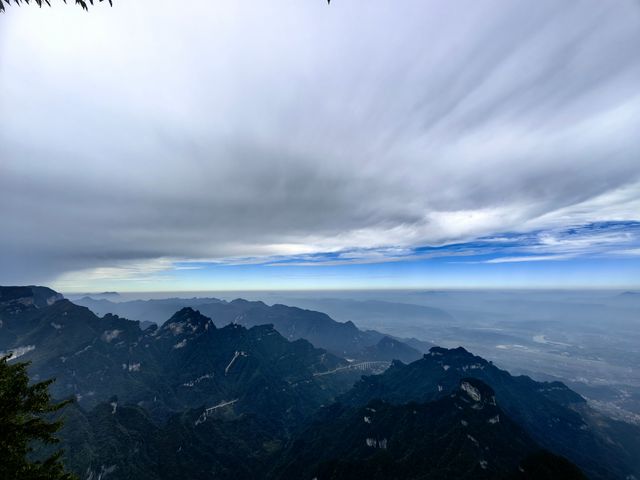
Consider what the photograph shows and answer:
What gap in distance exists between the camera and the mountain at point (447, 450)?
13062 centimetres

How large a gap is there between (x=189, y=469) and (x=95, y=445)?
66544 millimetres

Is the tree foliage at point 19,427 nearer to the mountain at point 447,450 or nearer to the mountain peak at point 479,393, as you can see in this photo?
the mountain at point 447,450

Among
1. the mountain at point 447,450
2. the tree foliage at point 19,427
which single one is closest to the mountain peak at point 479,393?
the mountain at point 447,450

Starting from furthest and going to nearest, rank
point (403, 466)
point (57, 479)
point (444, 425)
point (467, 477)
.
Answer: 1. point (444, 425)
2. point (403, 466)
3. point (467, 477)
4. point (57, 479)

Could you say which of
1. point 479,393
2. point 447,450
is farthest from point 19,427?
point 479,393

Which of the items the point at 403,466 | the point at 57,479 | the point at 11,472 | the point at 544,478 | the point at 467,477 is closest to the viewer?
the point at 11,472

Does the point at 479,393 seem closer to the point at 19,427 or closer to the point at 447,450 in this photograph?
the point at 447,450

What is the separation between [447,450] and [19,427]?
604ft

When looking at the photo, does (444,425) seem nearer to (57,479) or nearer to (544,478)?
(544,478)

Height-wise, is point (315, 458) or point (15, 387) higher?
point (15, 387)

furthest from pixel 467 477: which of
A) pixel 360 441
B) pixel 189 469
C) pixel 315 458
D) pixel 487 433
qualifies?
pixel 189 469

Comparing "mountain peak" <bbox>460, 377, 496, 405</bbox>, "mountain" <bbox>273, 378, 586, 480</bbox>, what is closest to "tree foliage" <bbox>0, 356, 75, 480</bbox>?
"mountain" <bbox>273, 378, 586, 480</bbox>

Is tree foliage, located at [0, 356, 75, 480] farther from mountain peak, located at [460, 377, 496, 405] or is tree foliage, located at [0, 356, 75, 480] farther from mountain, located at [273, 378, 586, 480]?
mountain peak, located at [460, 377, 496, 405]

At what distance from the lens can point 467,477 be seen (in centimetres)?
12762
